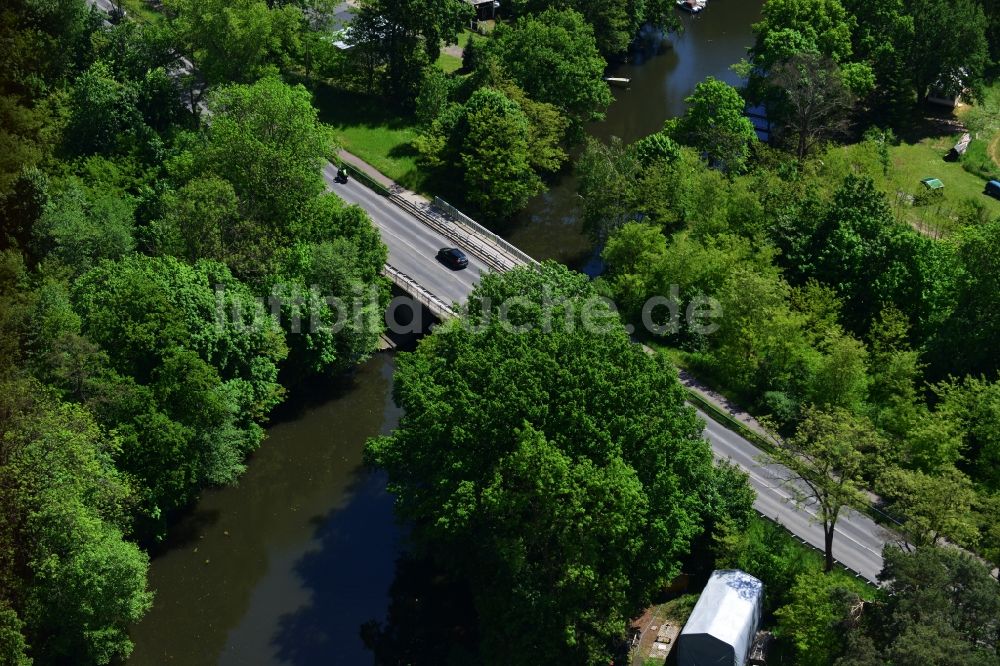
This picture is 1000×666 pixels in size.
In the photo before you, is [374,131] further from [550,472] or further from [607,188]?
[550,472]

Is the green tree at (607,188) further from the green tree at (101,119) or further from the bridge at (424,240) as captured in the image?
the green tree at (101,119)

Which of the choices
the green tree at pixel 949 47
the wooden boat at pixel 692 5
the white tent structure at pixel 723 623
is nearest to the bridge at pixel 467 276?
the white tent structure at pixel 723 623

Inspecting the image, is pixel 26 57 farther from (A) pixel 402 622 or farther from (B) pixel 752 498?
(B) pixel 752 498

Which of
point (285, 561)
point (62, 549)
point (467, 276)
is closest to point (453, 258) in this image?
point (467, 276)

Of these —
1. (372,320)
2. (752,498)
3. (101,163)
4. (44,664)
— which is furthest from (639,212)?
(44,664)

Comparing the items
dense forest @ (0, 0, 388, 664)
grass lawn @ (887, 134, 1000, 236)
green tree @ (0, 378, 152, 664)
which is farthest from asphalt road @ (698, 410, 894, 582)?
green tree @ (0, 378, 152, 664)

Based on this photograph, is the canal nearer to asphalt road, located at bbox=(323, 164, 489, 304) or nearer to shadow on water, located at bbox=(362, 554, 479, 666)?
shadow on water, located at bbox=(362, 554, 479, 666)

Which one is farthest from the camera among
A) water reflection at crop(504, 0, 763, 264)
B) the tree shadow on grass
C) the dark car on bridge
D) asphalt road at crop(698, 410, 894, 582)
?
the tree shadow on grass
